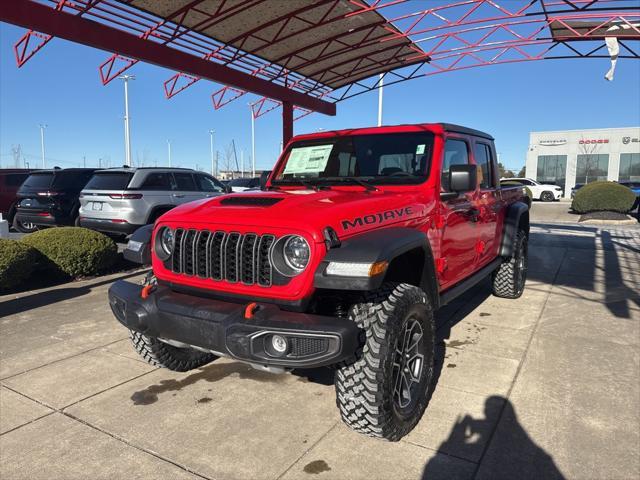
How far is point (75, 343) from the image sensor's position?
4270mm

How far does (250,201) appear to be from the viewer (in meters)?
2.96

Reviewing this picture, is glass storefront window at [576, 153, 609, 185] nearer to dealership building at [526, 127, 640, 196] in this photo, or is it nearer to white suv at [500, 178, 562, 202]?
dealership building at [526, 127, 640, 196]

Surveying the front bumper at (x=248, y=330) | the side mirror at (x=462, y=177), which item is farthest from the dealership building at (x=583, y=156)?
the front bumper at (x=248, y=330)

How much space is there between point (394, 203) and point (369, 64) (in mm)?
11904

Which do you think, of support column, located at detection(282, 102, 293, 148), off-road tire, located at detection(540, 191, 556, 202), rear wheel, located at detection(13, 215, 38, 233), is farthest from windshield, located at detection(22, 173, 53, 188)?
off-road tire, located at detection(540, 191, 556, 202)

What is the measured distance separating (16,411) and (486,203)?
170 inches

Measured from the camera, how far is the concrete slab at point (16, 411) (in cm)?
289

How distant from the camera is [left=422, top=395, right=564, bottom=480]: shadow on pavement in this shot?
7.86ft

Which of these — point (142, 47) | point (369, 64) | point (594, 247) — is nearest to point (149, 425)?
point (142, 47)

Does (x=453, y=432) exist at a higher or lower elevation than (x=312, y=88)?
lower

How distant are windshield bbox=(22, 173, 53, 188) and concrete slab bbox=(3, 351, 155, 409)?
747cm

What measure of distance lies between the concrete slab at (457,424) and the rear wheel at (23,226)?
10.1m

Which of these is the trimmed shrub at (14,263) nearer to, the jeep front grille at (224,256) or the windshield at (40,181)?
the jeep front grille at (224,256)

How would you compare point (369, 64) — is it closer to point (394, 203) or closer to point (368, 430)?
point (394, 203)
